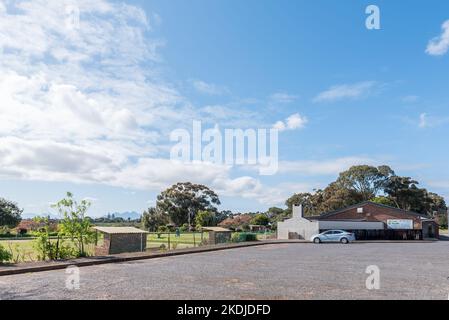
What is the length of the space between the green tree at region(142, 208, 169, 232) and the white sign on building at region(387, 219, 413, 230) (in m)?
50.8

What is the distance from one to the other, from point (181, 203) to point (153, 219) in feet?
25.2

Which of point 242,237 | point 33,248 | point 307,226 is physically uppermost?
point 307,226

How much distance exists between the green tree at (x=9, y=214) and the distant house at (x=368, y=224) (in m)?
60.1

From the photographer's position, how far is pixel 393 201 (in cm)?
8531

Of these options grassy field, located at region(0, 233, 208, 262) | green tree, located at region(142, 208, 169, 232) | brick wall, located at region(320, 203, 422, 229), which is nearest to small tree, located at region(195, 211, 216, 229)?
green tree, located at region(142, 208, 169, 232)

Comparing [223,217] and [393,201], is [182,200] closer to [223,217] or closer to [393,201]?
[223,217]

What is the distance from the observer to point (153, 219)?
8906 cm
